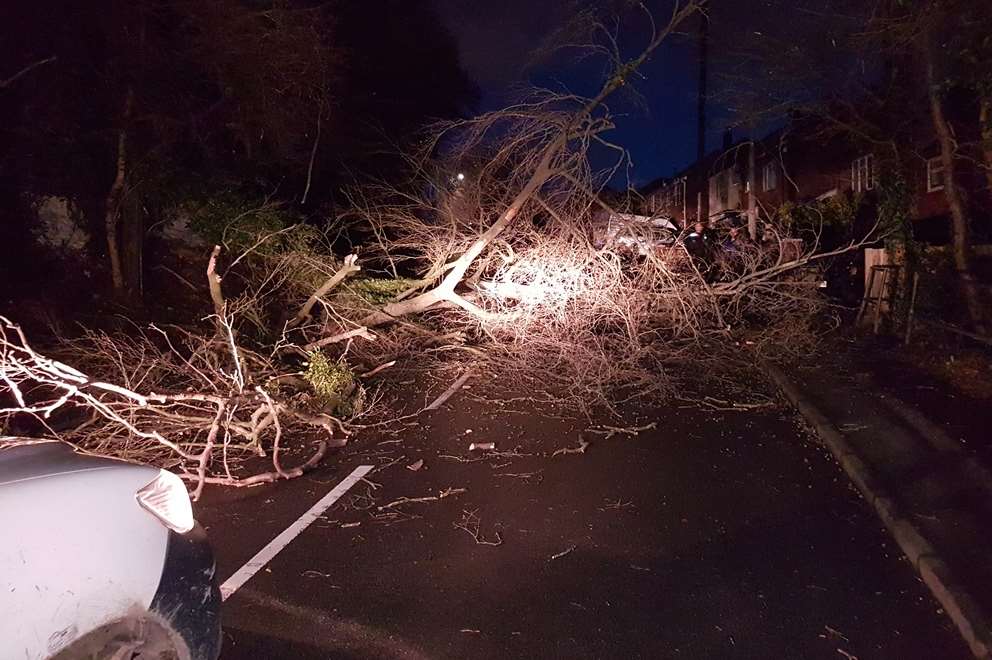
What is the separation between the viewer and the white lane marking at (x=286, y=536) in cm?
484

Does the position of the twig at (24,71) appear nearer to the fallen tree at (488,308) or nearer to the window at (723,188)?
the fallen tree at (488,308)

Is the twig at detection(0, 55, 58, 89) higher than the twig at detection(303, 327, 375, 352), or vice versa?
the twig at detection(0, 55, 58, 89)

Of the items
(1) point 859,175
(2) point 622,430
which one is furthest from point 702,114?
(2) point 622,430

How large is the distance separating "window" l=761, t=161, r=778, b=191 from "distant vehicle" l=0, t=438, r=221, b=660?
3296 centimetres

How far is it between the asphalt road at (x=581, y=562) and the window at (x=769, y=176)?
1106 inches

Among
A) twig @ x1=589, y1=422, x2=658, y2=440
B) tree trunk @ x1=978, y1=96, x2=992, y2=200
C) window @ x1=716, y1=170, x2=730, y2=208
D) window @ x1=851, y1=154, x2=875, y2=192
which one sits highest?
tree trunk @ x1=978, y1=96, x2=992, y2=200

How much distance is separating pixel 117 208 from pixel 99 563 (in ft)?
40.3

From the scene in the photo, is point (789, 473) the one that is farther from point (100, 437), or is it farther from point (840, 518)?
point (100, 437)

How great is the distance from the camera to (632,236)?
1125cm

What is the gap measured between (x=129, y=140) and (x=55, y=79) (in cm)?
134

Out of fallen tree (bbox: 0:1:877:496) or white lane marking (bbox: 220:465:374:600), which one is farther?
fallen tree (bbox: 0:1:877:496)

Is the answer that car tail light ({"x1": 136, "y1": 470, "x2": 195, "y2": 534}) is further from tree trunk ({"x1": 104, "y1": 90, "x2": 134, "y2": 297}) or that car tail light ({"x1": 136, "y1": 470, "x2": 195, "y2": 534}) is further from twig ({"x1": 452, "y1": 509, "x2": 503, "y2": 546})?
tree trunk ({"x1": 104, "y1": 90, "x2": 134, "y2": 297})

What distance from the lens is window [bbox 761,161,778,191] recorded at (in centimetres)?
3364

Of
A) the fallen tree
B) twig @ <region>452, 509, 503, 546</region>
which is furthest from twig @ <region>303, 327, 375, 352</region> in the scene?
twig @ <region>452, 509, 503, 546</region>
